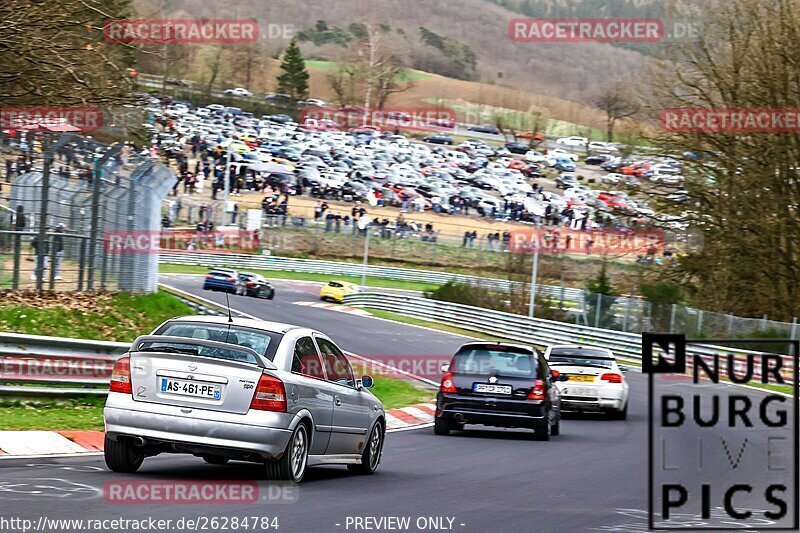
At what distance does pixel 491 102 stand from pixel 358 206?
80.7m

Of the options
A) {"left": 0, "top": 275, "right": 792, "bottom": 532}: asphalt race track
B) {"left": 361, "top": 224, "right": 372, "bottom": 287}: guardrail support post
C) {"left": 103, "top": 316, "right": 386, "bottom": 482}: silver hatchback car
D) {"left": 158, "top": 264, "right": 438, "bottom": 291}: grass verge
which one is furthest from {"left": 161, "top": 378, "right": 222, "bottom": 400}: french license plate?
{"left": 158, "top": 264, "right": 438, "bottom": 291}: grass verge

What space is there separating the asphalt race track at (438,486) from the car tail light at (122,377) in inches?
29.0

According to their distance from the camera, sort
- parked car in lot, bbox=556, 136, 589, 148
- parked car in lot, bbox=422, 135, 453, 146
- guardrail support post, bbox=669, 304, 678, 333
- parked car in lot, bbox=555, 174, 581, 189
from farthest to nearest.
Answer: parked car in lot, bbox=556, 136, 589, 148 < parked car in lot, bbox=422, 135, 453, 146 < parked car in lot, bbox=555, 174, 581, 189 < guardrail support post, bbox=669, 304, 678, 333

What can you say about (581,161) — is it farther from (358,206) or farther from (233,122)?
(358,206)

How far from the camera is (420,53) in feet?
641

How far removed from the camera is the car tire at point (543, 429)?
17094mm

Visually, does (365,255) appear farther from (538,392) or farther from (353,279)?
(538,392)

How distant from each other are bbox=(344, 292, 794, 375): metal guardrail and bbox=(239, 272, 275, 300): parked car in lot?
502cm

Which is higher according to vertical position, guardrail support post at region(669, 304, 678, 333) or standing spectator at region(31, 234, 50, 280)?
standing spectator at region(31, 234, 50, 280)

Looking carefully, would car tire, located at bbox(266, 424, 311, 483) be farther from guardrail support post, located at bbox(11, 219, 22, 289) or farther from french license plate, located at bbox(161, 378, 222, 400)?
guardrail support post, located at bbox(11, 219, 22, 289)

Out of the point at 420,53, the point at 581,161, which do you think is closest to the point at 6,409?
the point at 581,161

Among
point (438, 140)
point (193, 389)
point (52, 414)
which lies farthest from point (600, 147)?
point (193, 389)

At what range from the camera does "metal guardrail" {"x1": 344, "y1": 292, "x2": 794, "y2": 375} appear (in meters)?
41.8

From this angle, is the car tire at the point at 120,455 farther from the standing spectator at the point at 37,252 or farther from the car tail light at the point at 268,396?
the standing spectator at the point at 37,252
